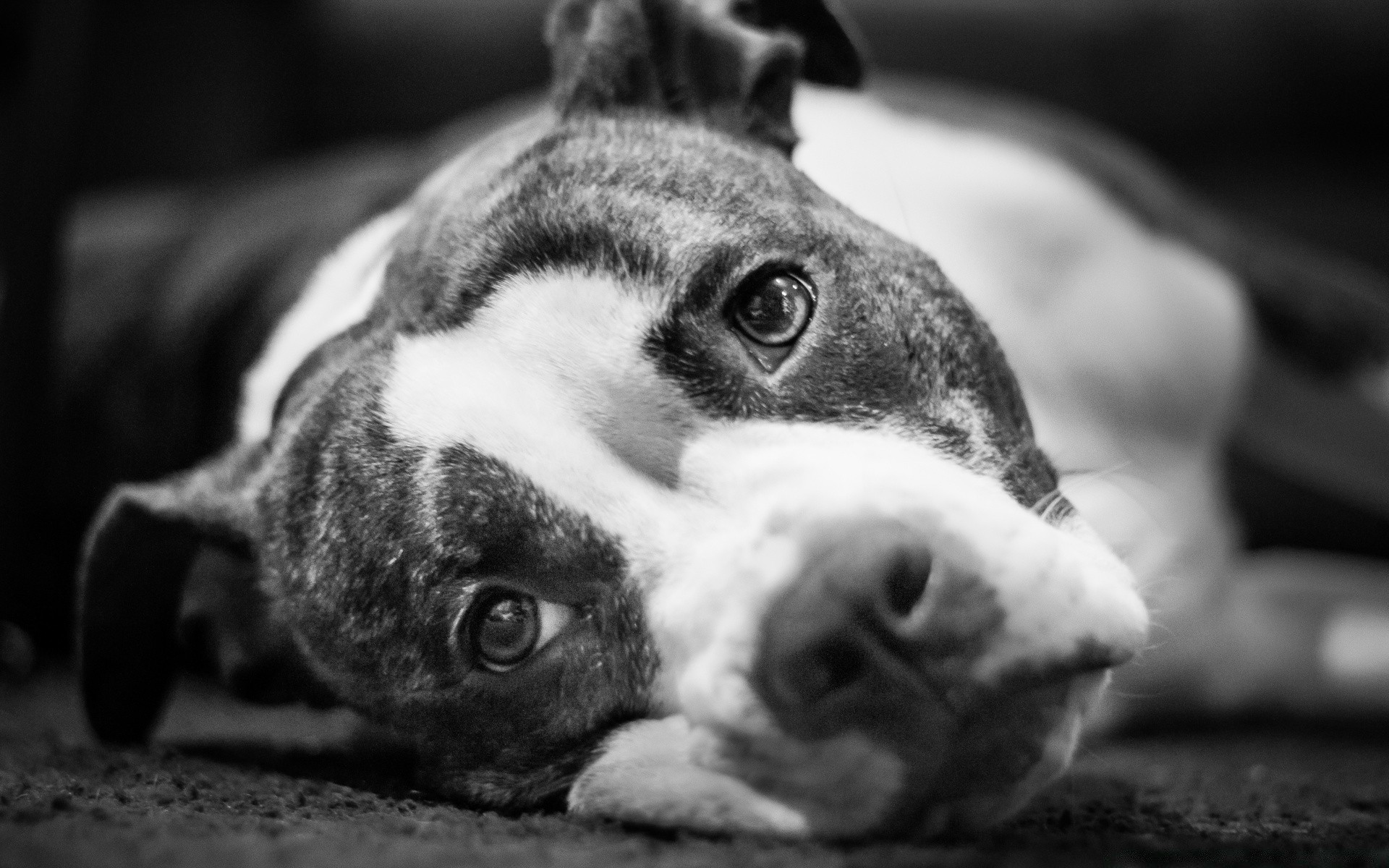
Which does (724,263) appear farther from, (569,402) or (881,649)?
(881,649)

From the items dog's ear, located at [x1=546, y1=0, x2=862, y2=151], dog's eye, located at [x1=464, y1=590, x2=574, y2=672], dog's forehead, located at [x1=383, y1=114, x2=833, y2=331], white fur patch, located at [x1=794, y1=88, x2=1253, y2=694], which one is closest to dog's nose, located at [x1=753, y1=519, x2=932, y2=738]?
dog's eye, located at [x1=464, y1=590, x2=574, y2=672]

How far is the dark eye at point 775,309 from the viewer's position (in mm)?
1631

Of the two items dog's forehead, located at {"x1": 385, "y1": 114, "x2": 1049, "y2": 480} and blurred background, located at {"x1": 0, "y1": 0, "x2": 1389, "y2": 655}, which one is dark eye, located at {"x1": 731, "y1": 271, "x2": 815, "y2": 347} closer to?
dog's forehead, located at {"x1": 385, "y1": 114, "x2": 1049, "y2": 480}

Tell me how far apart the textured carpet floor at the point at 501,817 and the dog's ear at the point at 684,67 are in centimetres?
111

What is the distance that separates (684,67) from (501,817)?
1.25 m

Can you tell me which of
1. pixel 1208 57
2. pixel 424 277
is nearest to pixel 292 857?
pixel 424 277

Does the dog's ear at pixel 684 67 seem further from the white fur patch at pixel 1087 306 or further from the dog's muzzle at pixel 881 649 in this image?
the dog's muzzle at pixel 881 649

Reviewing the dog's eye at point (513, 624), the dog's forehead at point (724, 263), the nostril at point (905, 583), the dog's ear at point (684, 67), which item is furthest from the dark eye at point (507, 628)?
the dog's ear at point (684, 67)

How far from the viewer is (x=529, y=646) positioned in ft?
5.29

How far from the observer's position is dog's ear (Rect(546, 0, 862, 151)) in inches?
81.7

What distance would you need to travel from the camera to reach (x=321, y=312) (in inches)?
87.4

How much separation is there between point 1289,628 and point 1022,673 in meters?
1.95

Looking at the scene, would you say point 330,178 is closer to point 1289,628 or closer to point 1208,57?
point 1289,628

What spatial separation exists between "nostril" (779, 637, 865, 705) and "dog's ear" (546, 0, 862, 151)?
1.07 meters
